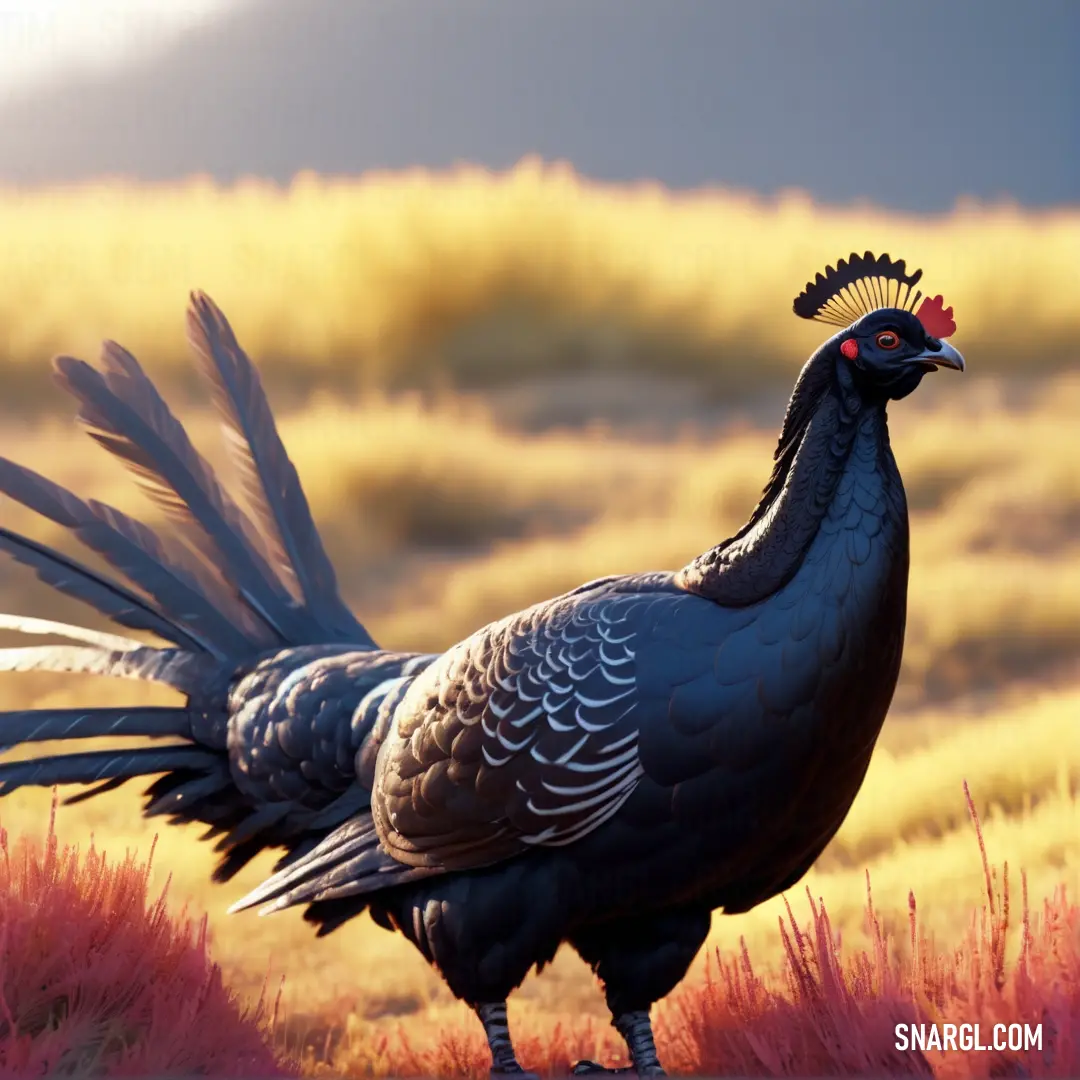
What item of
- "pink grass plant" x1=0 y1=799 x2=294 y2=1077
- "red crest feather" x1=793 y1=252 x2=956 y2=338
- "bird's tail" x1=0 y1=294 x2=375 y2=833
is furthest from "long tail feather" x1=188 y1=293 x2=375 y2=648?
"red crest feather" x1=793 y1=252 x2=956 y2=338

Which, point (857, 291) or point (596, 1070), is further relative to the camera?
point (596, 1070)

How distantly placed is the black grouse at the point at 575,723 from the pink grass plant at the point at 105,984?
0.16 meters

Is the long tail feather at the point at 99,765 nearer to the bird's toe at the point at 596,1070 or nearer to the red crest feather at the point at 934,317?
the bird's toe at the point at 596,1070

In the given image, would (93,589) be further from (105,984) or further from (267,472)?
(105,984)

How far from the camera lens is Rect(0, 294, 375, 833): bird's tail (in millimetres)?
2129

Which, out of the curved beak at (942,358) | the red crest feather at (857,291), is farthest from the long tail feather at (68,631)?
the curved beak at (942,358)

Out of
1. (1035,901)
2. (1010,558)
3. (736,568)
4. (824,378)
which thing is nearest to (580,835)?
(736,568)

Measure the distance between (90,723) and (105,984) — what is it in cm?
41

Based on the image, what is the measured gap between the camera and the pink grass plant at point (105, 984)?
77.5 inches

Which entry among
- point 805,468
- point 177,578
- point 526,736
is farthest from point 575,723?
point 177,578

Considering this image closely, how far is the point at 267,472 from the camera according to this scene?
2320mm

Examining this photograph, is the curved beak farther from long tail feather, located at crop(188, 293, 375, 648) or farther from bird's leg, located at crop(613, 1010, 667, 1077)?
long tail feather, located at crop(188, 293, 375, 648)

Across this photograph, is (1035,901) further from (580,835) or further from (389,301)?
(389,301)

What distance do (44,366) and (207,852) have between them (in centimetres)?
114
